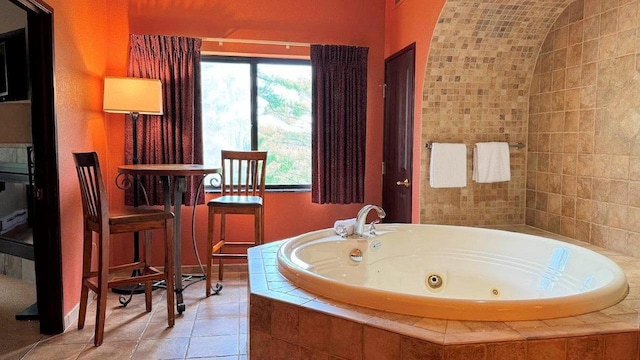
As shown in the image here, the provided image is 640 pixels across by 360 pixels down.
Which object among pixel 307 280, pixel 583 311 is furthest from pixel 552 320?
pixel 307 280

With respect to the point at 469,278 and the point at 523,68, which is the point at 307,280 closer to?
the point at 469,278

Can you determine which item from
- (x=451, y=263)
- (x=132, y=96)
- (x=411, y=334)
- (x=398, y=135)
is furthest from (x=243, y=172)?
(x=411, y=334)

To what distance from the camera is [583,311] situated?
1.50 meters

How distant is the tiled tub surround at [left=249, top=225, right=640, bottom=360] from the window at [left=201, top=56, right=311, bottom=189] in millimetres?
2367

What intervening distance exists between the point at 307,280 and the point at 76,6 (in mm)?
2520

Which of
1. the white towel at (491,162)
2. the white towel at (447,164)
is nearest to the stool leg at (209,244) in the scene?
the white towel at (447,164)

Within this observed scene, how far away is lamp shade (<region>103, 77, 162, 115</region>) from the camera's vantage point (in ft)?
10.5

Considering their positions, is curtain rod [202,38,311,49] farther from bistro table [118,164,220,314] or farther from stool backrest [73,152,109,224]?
stool backrest [73,152,109,224]

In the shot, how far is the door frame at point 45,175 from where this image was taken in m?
2.47

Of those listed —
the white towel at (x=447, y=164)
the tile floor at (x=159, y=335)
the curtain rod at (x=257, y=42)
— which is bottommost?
the tile floor at (x=159, y=335)

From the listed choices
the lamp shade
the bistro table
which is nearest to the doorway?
the bistro table

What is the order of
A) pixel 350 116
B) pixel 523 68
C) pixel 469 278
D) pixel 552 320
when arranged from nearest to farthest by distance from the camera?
pixel 552 320, pixel 469 278, pixel 523 68, pixel 350 116

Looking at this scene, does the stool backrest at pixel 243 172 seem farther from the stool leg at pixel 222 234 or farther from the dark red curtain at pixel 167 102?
the dark red curtain at pixel 167 102

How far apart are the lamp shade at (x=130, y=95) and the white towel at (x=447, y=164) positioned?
2.08 meters
